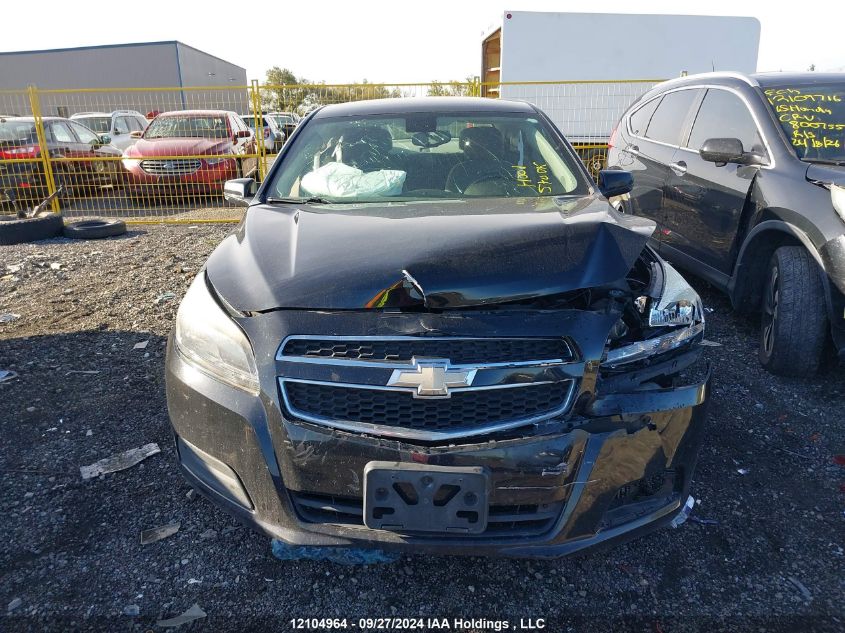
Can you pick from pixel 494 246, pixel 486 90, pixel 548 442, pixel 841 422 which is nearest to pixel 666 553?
pixel 548 442

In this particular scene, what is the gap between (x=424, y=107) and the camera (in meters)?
3.46

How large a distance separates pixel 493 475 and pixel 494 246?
78cm

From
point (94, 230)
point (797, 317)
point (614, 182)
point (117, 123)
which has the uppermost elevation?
point (117, 123)

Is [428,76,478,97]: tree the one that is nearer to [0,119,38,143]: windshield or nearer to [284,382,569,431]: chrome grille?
[0,119,38,143]: windshield

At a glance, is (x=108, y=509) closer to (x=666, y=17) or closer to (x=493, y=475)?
(x=493, y=475)

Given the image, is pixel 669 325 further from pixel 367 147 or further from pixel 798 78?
pixel 798 78

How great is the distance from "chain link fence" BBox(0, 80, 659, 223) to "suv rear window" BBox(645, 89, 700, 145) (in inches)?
159

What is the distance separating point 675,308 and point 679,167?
3080mm

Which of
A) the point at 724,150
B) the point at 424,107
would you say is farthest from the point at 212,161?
the point at 724,150

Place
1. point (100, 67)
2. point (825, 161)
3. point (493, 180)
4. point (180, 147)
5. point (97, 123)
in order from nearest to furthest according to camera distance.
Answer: point (493, 180), point (825, 161), point (180, 147), point (97, 123), point (100, 67)

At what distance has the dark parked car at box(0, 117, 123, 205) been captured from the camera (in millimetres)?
9414

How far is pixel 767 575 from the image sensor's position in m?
2.17

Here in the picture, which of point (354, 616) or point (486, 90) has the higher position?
point (486, 90)

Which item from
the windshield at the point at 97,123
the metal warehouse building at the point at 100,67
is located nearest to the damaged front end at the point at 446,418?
the windshield at the point at 97,123
